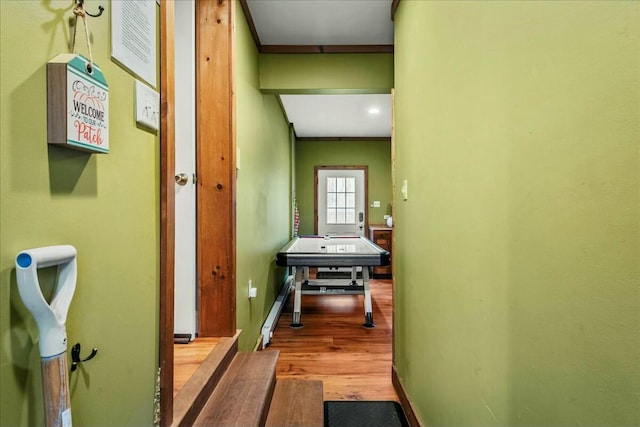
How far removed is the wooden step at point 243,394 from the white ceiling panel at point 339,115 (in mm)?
3327

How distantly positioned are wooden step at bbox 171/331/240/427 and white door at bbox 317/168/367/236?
4.75 m

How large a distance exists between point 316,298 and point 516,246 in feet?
12.4

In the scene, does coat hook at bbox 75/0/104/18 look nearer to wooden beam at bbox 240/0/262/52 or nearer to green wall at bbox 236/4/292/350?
green wall at bbox 236/4/292/350

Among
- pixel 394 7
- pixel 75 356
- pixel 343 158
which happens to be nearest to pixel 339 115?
pixel 343 158

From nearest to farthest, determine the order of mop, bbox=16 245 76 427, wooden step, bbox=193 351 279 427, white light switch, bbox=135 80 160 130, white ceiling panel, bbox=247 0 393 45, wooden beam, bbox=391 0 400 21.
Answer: mop, bbox=16 245 76 427 → white light switch, bbox=135 80 160 130 → wooden step, bbox=193 351 279 427 → wooden beam, bbox=391 0 400 21 → white ceiling panel, bbox=247 0 393 45

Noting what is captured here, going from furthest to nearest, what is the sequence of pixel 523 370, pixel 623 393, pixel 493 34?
pixel 493 34
pixel 523 370
pixel 623 393

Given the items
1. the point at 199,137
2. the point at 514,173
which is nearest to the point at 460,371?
the point at 514,173

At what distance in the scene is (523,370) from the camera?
800 mm

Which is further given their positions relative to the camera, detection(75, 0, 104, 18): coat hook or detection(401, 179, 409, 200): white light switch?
detection(401, 179, 409, 200): white light switch

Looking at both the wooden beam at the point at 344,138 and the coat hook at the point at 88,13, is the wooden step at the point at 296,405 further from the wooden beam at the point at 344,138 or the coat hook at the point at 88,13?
the wooden beam at the point at 344,138

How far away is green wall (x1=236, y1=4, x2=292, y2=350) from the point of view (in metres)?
2.21

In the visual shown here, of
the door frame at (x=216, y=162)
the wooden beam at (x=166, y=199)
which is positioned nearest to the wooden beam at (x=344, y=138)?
the door frame at (x=216, y=162)

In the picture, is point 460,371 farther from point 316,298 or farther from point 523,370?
point 316,298

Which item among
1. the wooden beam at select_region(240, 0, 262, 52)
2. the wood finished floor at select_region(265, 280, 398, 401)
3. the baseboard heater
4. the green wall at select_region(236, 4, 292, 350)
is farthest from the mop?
the baseboard heater
